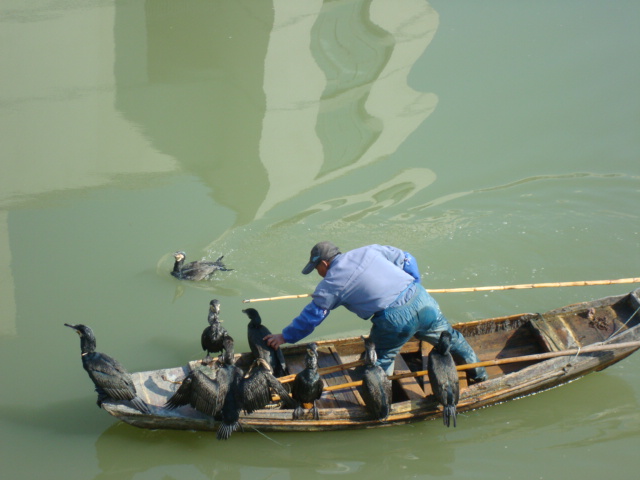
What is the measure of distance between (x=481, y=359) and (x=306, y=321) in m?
2.37

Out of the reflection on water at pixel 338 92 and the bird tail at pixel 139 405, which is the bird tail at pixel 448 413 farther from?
the reflection on water at pixel 338 92

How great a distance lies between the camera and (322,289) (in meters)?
7.06

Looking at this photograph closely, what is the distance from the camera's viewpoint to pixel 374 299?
709 centimetres

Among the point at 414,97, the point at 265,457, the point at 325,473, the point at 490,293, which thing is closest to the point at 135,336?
the point at 265,457

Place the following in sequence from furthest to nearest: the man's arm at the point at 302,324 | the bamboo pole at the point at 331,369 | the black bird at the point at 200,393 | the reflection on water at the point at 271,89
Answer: the reflection on water at the point at 271,89 < the bamboo pole at the point at 331,369 < the man's arm at the point at 302,324 < the black bird at the point at 200,393

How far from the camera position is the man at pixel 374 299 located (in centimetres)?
707

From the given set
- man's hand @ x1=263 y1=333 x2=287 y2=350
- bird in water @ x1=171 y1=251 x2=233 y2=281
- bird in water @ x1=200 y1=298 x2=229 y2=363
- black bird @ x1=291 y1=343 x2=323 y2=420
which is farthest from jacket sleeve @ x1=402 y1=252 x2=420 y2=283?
bird in water @ x1=171 y1=251 x2=233 y2=281

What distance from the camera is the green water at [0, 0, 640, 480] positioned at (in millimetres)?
7453

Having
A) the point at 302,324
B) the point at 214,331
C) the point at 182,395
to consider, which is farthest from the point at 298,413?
the point at 214,331

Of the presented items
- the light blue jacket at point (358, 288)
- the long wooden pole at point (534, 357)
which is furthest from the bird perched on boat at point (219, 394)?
the long wooden pole at point (534, 357)

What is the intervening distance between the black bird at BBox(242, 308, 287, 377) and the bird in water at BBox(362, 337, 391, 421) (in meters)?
0.99

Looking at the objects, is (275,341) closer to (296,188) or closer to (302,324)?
(302,324)

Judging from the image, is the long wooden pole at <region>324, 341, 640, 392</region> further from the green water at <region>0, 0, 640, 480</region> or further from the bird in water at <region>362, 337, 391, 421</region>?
the green water at <region>0, 0, 640, 480</region>

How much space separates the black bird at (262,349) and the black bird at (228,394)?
1.48 feet
